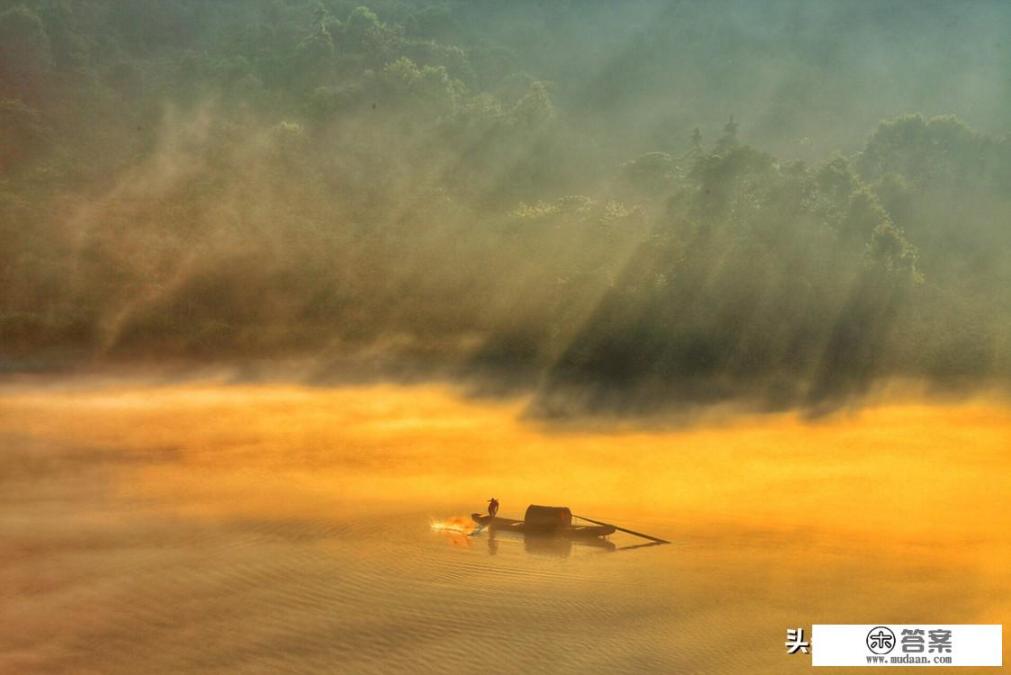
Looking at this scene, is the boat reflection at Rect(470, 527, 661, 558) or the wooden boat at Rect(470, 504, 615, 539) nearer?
the boat reflection at Rect(470, 527, 661, 558)

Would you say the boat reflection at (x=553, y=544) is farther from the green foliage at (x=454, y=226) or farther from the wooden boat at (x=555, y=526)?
the green foliage at (x=454, y=226)

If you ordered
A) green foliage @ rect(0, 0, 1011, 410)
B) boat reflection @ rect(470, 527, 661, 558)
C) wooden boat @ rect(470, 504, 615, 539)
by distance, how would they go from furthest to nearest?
green foliage @ rect(0, 0, 1011, 410) → wooden boat @ rect(470, 504, 615, 539) → boat reflection @ rect(470, 527, 661, 558)

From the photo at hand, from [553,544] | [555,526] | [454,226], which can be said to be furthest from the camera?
[454,226]

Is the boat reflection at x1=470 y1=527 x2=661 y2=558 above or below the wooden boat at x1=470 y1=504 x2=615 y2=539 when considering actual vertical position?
below

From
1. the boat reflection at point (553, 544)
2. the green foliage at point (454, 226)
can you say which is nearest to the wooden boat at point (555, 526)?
the boat reflection at point (553, 544)

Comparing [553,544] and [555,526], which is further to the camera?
[555,526]

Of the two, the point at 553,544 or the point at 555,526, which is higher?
the point at 555,526

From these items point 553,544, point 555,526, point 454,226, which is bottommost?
point 553,544

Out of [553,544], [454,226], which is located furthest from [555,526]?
[454,226]

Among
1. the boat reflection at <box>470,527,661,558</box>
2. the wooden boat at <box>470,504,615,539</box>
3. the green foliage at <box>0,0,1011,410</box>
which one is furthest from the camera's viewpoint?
the green foliage at <box>0,0,1011,410</box>

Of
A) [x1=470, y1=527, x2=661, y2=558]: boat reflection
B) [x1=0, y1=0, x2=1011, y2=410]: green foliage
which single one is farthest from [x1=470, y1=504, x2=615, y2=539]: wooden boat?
[x1=0, y1=0, x2=1011, y2=410]: green foliage

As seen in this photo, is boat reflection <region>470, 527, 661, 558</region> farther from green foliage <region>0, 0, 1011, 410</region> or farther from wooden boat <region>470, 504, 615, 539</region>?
green foliage <region>0, 0, 1011, 410</region>

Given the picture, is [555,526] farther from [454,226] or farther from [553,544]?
[454,226]

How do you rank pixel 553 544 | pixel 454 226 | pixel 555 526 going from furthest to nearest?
pixel 454 226
pixel 555 526
pixel 553 544
